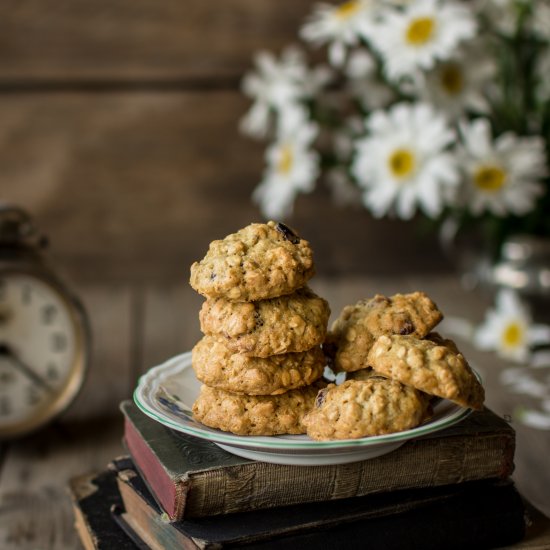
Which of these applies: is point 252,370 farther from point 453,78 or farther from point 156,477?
point 453,78

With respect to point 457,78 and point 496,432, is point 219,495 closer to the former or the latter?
point 496,432

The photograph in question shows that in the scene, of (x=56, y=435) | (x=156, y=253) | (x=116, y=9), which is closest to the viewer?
(x=56, y=435)

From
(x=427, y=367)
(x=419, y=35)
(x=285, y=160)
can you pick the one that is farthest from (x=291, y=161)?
(x=427, y=367)

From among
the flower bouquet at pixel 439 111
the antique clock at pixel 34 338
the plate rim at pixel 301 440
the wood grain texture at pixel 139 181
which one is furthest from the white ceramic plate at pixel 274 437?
the wood grain texture at pixel 139 181

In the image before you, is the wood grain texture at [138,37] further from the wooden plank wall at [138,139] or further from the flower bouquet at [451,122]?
the flower bouquet at [451,122]

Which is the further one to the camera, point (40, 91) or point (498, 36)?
point (40, 91)

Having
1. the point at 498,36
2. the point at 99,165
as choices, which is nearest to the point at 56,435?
the point at 99,165
